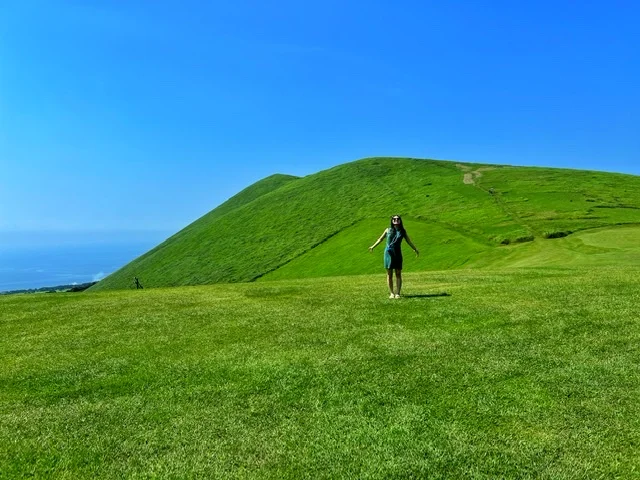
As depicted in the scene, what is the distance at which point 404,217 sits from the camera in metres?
103

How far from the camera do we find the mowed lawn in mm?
8188

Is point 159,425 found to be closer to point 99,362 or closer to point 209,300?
point 99,362

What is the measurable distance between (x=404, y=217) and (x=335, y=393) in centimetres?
9403

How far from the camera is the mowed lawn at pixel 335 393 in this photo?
26.9 ft

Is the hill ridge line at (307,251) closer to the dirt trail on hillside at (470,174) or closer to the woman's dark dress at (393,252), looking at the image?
the dirt trail on hillside at (470,174)

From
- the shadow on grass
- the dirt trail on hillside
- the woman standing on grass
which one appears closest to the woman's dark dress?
the woman standing on grass

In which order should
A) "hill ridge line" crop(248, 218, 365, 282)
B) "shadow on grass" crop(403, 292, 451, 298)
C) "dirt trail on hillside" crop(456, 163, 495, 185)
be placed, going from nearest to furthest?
"shadow on grass" crop(403, 292, 451, 298)
"hill ridge line" crop(248, 218, 365, 282)
"dirt trail on hillside" crop(456, 163, 495, 185)

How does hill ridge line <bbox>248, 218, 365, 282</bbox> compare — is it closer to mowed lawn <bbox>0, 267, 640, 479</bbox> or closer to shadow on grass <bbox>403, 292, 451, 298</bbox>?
shadow on grass <bbox>403, 292, 451, 298</bbox>

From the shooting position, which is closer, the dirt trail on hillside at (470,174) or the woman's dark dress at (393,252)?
the woman's dark dress at (393,252)

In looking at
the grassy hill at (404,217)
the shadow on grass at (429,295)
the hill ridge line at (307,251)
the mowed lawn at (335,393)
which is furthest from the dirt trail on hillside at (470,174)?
the mowed lawn at (335,393)

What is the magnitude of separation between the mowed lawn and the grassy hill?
36942 millimetres

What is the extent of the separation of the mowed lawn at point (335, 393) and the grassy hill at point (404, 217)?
3694 cm

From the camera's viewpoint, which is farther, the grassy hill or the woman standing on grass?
the grassy hill

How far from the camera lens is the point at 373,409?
395 inches
